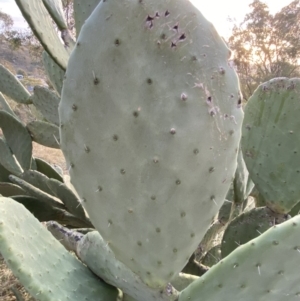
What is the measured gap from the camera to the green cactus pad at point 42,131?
2.28 meters

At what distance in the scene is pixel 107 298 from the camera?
1.02m

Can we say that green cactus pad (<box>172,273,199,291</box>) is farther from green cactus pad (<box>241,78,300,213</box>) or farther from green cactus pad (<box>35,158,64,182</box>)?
green cactus pad (<box>35,158,64,182</box>)

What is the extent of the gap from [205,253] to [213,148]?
40.4 inches

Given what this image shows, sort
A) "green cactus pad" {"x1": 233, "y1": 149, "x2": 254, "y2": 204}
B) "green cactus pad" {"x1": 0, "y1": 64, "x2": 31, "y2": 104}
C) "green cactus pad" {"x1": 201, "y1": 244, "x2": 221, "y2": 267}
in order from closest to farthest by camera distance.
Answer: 1. "green cactus pad" {"x1": 233, "y1": 149, "x2": 254, "y2": 204}
2. "green cactus pad" {"x1": 201, "y1": 244, "x2": 221, "y2": 267}
3. "green cactus pad" {"x1": 0, "y1": 64, "x2": 31, "y2": 104}

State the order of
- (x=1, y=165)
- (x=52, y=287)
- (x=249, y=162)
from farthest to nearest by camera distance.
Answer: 1. (x=1, y=165)
2. (x=249, y=162)
3. (x=52, y=287)

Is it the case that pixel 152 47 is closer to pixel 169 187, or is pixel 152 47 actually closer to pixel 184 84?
pixel 184 84

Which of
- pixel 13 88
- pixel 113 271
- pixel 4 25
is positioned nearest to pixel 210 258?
pixel 113 271

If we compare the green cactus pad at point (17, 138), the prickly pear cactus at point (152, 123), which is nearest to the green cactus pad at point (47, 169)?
the green cactus pad at point (17, 138)

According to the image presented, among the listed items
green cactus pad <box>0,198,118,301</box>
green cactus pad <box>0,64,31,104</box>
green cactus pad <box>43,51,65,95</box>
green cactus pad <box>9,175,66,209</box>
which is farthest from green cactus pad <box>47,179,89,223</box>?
green cactus pad <box>0,64,31,104</box>

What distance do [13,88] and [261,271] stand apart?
6.68ft

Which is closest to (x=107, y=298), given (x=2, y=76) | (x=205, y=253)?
(x=205, y=253)

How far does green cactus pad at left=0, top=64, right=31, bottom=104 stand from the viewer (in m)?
2.38

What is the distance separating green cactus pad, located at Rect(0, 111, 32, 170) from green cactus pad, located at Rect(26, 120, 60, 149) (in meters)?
0.05

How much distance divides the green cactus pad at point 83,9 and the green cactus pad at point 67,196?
2.22ft
